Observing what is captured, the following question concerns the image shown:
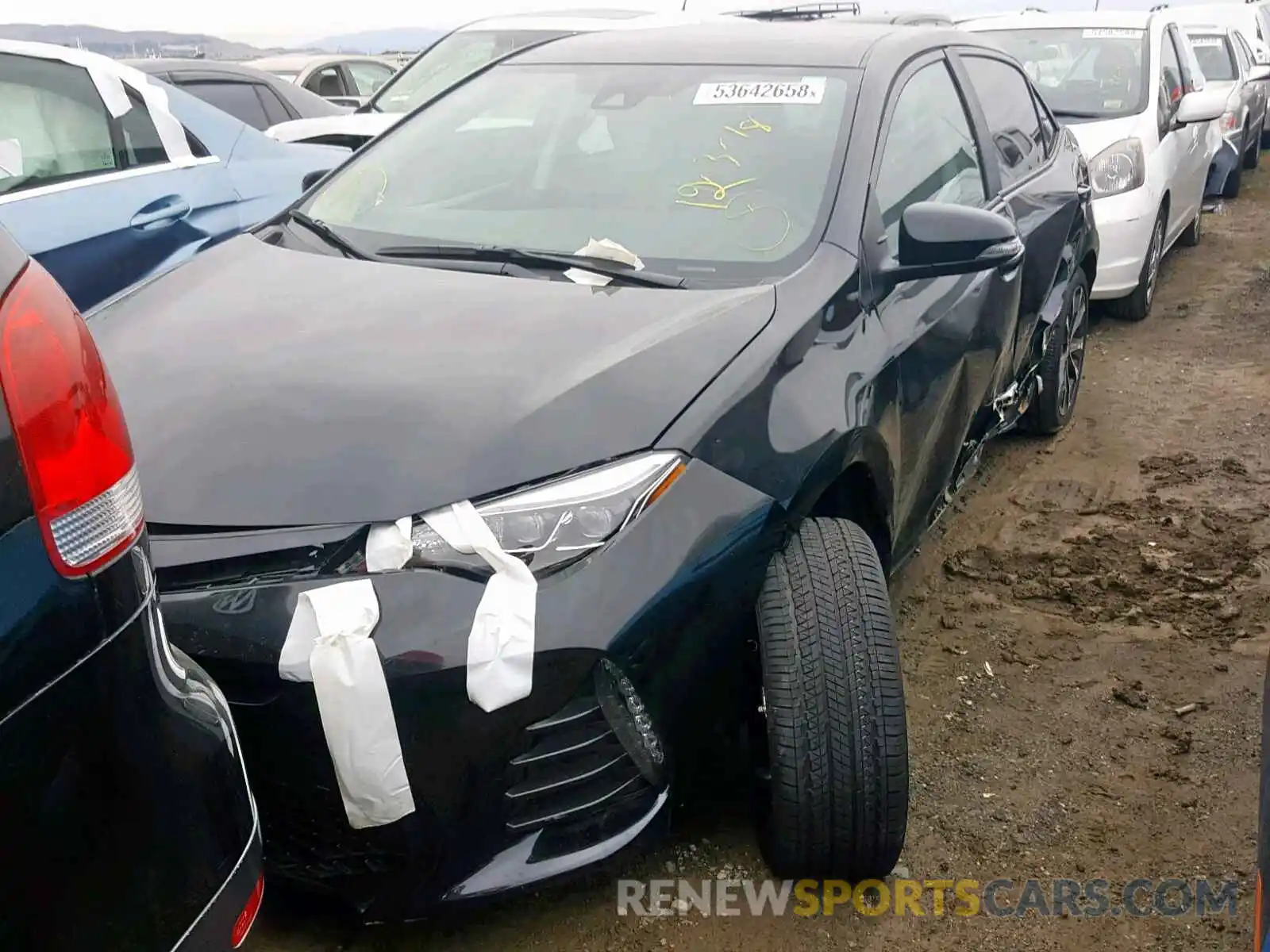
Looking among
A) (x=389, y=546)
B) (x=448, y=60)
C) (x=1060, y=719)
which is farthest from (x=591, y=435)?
(x=448, y=60)

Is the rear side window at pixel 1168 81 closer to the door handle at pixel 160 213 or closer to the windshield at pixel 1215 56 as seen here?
the windshield at pixel 1215 56

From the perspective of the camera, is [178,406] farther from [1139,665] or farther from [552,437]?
[1139,665]

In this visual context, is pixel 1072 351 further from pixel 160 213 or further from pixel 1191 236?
pixel 1191 236

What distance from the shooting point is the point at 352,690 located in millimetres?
1800

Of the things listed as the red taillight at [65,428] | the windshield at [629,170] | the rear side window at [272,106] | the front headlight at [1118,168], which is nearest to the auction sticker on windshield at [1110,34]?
the front headlight at [1118,168]

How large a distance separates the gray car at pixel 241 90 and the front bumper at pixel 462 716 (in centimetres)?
559

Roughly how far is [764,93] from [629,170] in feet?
1.35

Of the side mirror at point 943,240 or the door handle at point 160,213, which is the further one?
the door handle at point 160,213

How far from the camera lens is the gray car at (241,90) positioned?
6730 mm

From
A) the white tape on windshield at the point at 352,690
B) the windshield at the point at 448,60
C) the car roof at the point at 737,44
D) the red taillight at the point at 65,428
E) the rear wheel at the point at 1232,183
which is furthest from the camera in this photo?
the rear wheel at the point at 1232,183

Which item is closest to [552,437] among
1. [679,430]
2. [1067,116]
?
[679,430]

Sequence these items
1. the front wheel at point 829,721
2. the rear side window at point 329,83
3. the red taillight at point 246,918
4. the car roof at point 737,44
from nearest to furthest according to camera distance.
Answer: the red taillight at point 246,918 → the front wheel at point 829,721 → the car roof at point 737,44 → the rear side window at point 329,83

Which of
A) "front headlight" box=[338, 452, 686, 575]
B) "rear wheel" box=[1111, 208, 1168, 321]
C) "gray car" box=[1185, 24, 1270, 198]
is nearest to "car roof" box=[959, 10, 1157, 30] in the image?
"rear wheel" box=[1111, 208, 1168, 321]

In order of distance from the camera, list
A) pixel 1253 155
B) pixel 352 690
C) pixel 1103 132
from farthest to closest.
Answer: pixel 1253 155 → pixel 1103 132 → pixel 352 690
